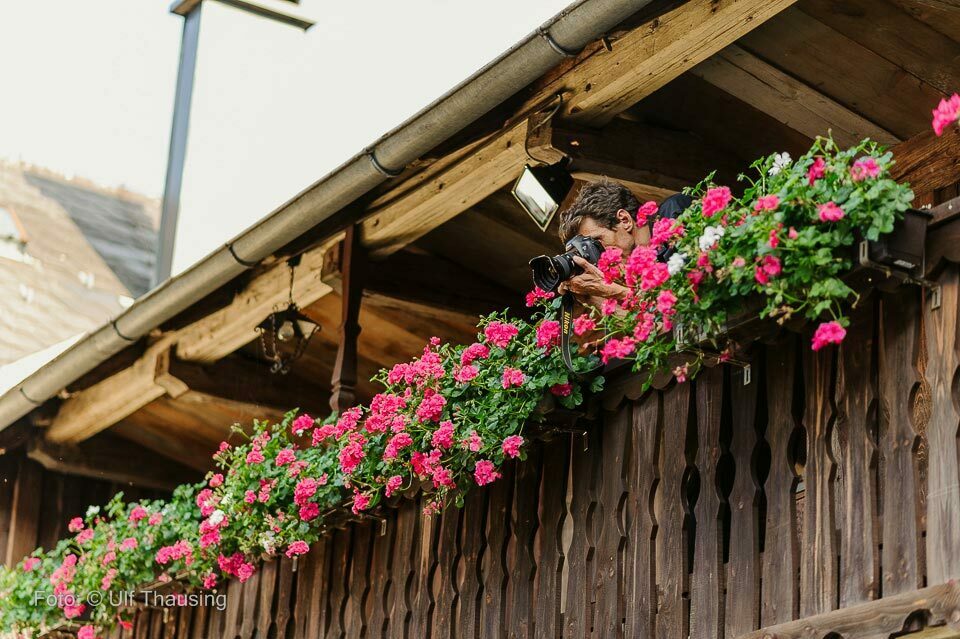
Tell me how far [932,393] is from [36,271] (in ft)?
39.9

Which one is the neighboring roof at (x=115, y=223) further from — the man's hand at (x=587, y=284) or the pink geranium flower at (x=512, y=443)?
the man's hand at (x=587, y=284)

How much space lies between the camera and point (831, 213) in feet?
14.0

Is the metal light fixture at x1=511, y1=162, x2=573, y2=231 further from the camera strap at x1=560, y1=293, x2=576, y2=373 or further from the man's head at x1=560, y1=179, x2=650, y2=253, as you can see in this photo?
the camera strap at x1=560, y1=293, x2=576, y2=373

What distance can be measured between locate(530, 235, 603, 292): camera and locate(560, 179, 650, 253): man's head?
114mm

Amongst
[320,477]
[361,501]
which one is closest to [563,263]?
[361,501]

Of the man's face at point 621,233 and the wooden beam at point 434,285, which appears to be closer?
the man's face at point 621,233

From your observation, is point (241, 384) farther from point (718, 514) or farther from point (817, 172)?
point (817, 172)

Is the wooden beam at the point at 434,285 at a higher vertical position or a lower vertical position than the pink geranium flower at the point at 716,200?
higher

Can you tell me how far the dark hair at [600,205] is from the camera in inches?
219

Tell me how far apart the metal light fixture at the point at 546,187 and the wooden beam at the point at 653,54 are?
21 cm

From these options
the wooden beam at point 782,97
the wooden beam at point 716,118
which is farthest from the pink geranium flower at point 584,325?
the wooden beam at point 716,118

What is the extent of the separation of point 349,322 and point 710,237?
10.4 ft

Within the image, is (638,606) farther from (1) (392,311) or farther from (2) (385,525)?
(1) (392,311)

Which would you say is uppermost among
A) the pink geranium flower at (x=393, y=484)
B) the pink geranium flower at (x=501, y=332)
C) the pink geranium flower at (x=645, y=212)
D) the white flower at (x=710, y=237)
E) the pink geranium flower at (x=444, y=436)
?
the pink geranium flower at (x=645, y=212)
